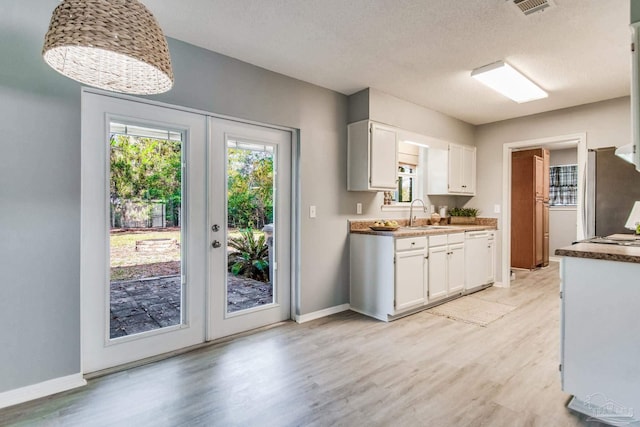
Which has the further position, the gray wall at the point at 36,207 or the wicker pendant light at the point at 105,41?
the gray wall at the point at 36,207

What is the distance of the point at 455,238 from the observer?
4004 mm

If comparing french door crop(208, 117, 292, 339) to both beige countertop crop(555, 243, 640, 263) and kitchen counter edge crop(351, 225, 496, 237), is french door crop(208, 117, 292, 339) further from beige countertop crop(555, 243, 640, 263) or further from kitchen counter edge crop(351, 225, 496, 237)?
beige countertop crop(555, 243, 640, 263)

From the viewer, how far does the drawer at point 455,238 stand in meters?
3.92

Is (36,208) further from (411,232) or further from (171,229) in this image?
(411,232)

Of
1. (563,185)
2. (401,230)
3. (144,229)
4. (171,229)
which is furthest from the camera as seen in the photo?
(563,185)

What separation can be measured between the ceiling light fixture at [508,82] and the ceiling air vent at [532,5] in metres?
0.81

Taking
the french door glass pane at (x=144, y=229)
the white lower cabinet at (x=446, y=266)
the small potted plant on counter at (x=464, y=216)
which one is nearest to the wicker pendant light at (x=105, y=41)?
the french door glass pane at (x=144, y=229)

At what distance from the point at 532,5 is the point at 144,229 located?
308 centimetres

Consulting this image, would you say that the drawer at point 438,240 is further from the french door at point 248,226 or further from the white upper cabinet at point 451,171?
the french door at point 248,226

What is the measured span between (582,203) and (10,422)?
5.16 meters

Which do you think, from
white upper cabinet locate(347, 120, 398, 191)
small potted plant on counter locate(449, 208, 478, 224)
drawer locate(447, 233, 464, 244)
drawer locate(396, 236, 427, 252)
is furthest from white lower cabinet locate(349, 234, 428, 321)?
small potted plant on counter locate(449, 208, 478, 224)

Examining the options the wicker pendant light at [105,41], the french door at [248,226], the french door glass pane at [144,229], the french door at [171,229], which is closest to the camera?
the wicker pendant light at [105,41]

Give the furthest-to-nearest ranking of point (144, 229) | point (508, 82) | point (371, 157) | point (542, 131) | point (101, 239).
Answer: point (542, 131) < point (371, 157) < point (508, 82) < point (144, 229) < point (101, 239)

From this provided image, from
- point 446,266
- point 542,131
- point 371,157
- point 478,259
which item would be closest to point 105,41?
point 371,157
